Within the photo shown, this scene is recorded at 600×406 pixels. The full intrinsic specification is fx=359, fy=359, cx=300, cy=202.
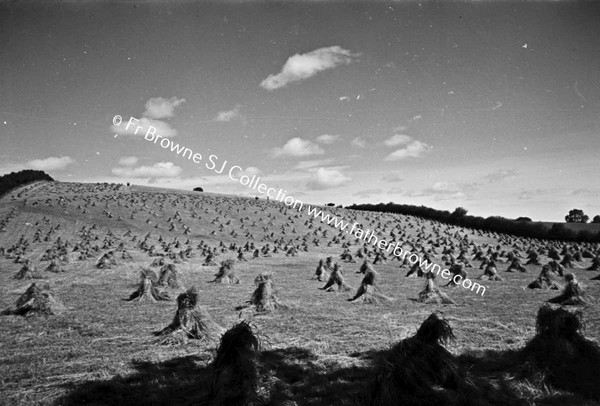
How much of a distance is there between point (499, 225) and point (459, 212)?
476 inches

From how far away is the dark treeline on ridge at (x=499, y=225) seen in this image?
66.4 metres

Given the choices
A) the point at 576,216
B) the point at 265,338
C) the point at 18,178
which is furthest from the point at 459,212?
the point at 18,178

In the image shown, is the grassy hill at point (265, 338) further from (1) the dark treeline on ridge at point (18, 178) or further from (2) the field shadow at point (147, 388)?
(1) the dark treeline on ridge at point (18, 178)

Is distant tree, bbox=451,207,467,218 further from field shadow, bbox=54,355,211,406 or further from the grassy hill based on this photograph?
field shadow, bbox=54,355,211,406

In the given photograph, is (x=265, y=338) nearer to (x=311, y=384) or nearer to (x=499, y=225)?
(x=311, y=384)

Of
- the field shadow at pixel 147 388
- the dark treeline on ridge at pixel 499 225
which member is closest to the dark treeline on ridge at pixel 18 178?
the field shadow at pixel 147 388

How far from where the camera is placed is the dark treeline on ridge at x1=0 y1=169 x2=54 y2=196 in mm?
81662

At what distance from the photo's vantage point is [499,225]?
7962cm

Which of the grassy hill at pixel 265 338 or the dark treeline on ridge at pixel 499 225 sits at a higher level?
the dark treeline on ridge at pixel 499 225

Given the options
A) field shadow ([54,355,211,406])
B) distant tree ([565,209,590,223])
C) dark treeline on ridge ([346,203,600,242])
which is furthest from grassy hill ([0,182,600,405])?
distant tree ([565,209,590,223])

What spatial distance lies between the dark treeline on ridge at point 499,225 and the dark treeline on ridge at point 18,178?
327 feet

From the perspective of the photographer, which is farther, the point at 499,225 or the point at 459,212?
the point at 459,212

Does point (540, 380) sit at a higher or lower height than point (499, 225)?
lower

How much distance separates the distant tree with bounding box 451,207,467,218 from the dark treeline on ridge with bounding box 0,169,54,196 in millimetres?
102866
